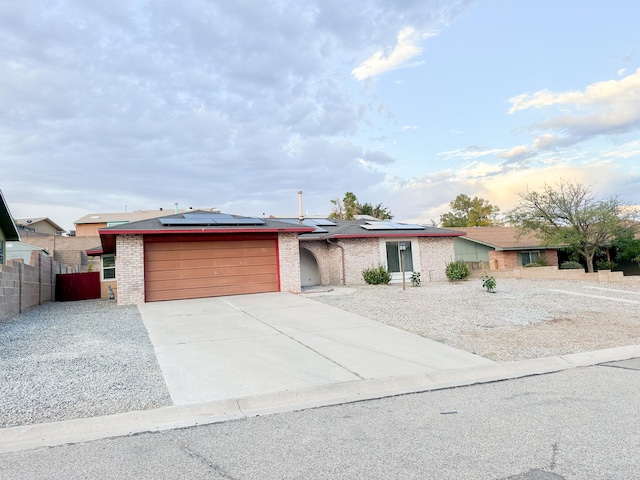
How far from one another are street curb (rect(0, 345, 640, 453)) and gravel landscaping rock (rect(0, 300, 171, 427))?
0.27 m

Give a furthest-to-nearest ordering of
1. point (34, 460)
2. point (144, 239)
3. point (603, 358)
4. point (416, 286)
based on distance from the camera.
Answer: point (416, 286) < point (144, 239) < point (603, 358) < point (34, 460)

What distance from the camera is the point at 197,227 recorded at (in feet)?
52.6

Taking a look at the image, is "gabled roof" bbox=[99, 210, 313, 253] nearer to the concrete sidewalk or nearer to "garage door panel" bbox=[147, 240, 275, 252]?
"garage door panel" bbox=[147, 240, 275, 252]

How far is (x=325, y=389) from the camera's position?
593 cm

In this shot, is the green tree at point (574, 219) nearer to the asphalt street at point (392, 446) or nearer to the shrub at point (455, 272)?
the shrub at point (455, 272)

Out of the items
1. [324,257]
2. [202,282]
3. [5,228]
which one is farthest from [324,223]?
[5,228]

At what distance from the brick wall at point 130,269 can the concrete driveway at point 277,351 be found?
2861 millimetres

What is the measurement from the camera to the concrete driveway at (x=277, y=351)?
625cm

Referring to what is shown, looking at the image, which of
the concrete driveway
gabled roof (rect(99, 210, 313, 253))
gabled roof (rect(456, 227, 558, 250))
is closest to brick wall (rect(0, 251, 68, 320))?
gabled roof (rect(99, 210, 313, 253))

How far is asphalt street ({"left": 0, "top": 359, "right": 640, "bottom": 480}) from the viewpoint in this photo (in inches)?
141

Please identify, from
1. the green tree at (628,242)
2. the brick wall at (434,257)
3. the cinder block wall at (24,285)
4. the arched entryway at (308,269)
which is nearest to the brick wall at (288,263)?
the arched entryway at (308,269)

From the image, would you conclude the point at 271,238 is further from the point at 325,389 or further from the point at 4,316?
the point at 325,389

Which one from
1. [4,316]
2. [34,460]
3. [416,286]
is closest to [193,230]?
[4,316]

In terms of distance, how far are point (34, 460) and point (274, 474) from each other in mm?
2136
